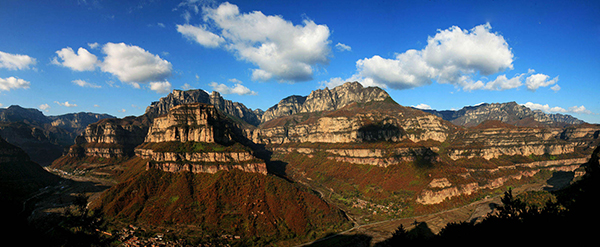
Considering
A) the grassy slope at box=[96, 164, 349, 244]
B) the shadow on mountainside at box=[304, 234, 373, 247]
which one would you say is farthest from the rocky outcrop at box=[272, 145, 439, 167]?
the shadow on mountainside at box=[304, 234, 373, 247]

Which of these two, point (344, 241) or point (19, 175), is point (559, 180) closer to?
point (344, 241)

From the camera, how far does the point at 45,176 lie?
159m

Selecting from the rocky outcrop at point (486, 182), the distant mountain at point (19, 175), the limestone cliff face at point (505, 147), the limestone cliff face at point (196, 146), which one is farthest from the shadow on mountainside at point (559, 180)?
the distant mountain at point (19, 175)

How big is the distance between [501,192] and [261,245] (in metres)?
140

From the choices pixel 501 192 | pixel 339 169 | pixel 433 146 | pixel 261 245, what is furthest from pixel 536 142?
pixel 261 245

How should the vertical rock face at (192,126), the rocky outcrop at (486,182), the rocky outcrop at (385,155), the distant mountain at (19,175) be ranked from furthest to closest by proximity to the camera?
the rocky outcrop at (385,155), the vertical rock face at (192,126), the distant mountain at (19,175), the rocky outcrop at (486,182)

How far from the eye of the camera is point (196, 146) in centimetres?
13088

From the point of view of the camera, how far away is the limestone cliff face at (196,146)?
117 metres

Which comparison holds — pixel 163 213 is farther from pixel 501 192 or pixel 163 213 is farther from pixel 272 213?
pixel 501 192

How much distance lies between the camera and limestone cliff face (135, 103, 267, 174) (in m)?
117

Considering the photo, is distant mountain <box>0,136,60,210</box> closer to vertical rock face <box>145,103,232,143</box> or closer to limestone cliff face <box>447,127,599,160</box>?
vertical rock face <box>145,103,232,143</box>

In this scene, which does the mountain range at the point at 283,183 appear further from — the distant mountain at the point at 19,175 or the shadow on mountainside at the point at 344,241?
the distant mountain at the point at 19,175

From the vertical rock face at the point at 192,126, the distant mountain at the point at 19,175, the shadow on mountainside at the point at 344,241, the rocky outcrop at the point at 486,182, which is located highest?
the vertical rock face at the point at 192,126

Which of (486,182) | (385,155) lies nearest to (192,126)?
(385,155)
